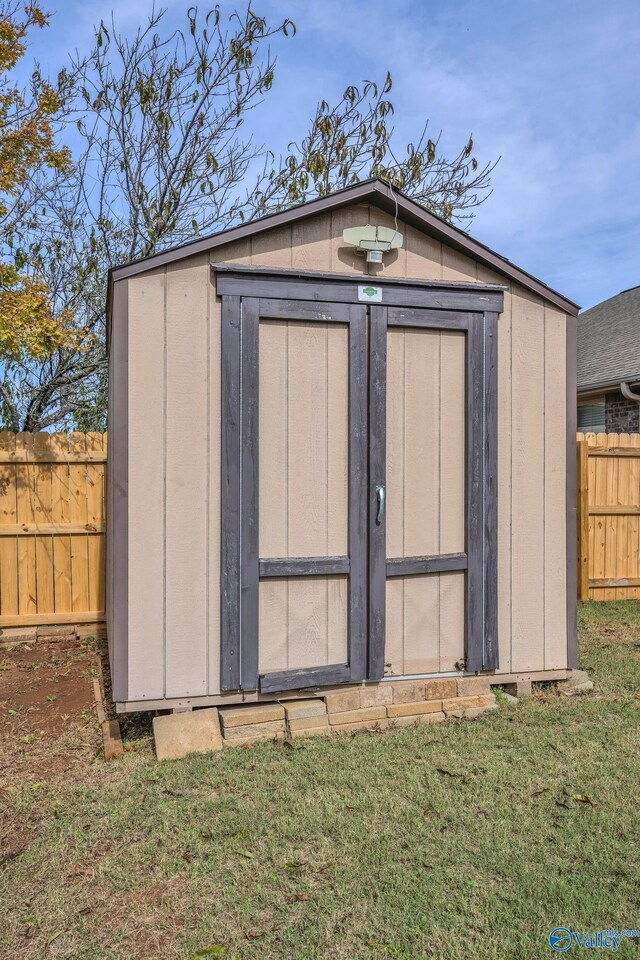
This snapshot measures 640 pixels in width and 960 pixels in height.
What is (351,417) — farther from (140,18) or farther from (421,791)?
(140,18)

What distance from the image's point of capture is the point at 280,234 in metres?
3.96

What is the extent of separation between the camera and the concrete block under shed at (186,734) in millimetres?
3553

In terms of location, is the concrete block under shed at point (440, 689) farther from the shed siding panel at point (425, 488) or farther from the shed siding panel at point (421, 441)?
the shed siding panel at point (421, 441)

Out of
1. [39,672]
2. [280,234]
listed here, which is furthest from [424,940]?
[39,672]

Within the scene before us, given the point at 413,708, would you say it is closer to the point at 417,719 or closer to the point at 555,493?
the point at 417,719

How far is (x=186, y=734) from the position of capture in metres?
3.63

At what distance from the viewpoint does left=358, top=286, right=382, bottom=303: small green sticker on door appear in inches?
158

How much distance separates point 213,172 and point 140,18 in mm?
1861

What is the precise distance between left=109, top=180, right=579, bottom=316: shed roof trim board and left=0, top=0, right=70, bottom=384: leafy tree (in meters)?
2.60

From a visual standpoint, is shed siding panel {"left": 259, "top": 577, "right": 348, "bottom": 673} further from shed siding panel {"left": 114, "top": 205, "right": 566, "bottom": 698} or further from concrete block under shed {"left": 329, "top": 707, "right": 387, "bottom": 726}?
concrete block under shed {"left": 329, "top": 707, "right": 387, "bottom": 726}

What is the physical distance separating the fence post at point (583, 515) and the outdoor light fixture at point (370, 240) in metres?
4.60

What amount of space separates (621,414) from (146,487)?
851 centimetres

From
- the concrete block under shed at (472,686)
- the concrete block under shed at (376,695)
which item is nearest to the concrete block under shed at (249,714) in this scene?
the concrete block under shed at (376,695)

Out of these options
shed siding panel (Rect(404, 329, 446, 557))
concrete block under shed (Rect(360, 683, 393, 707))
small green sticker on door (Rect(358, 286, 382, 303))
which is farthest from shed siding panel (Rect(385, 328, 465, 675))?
small green sticker on door (Rect(358, 286, 382, 303))
